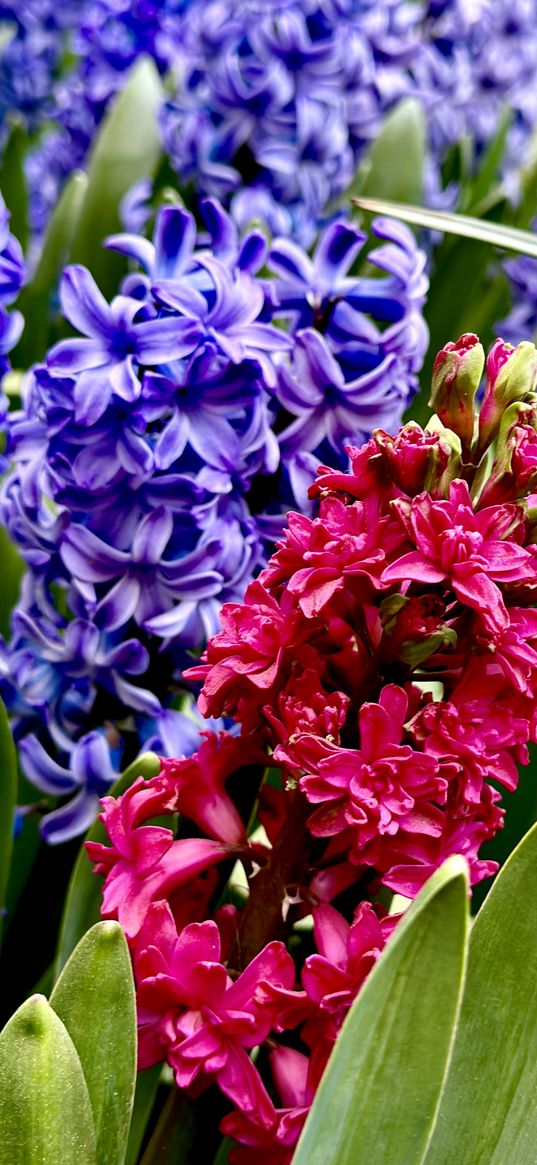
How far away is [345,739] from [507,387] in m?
0.14

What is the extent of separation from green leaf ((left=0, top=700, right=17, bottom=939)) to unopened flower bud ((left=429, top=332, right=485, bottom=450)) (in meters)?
0.27

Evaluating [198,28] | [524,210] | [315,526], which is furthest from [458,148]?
[315,526]

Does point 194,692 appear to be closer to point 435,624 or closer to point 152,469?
point 152,469

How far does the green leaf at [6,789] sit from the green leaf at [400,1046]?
29 centimetres

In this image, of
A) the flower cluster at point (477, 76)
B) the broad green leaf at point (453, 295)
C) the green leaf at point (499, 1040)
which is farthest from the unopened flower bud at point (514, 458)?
the flower cluster at point (477, 76)

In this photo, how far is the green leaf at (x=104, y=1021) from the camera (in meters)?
0.43

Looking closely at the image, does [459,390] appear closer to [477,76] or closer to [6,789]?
[6,789]

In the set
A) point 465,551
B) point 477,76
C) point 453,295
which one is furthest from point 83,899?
point 477,76

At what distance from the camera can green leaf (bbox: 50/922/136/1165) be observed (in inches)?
16.9

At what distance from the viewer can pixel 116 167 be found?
1180 mm

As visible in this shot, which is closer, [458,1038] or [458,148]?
[458,1038]

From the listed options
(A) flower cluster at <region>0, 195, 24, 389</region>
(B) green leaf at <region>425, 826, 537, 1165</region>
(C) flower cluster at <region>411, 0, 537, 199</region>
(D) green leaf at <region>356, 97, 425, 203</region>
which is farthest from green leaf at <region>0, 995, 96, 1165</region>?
(C) flower cluster at <region>411, 0, 537, 199</region>

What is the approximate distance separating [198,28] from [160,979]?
1.00 metres

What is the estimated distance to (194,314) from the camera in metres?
0.65
